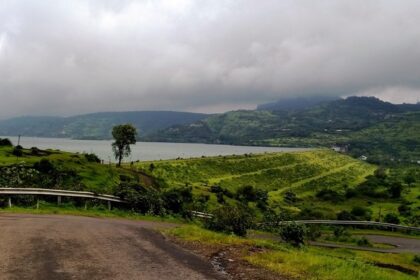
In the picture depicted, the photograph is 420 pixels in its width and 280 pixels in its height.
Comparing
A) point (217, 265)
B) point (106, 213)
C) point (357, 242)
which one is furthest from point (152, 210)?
point (357, 242)

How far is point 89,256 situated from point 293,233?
13429 mm

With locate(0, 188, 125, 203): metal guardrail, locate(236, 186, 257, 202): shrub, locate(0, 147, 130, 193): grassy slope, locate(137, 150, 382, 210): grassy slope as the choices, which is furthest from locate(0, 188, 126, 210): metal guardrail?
locate(137, 150, 382, 210): grassy slope

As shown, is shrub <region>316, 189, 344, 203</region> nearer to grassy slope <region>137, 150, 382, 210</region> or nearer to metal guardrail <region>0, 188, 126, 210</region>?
grassy slope <region>137, 150, 382, 210</region>

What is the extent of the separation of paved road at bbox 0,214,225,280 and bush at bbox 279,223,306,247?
25.7 ft

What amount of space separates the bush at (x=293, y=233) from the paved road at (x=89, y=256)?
7821 mm

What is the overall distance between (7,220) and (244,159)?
145 m

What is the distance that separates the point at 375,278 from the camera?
14.1 meters

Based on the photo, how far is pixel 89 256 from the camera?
Answer: 14039 mm

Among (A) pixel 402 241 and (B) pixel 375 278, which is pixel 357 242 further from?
(B) pixel 375 278

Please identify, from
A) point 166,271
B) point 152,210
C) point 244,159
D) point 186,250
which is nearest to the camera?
point 166,271

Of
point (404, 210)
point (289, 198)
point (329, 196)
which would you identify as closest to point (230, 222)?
point (289, 198)

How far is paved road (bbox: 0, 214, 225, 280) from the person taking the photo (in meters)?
12.0

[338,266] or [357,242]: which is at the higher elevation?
[338,266]

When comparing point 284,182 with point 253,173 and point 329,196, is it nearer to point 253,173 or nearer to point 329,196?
point 253,173
